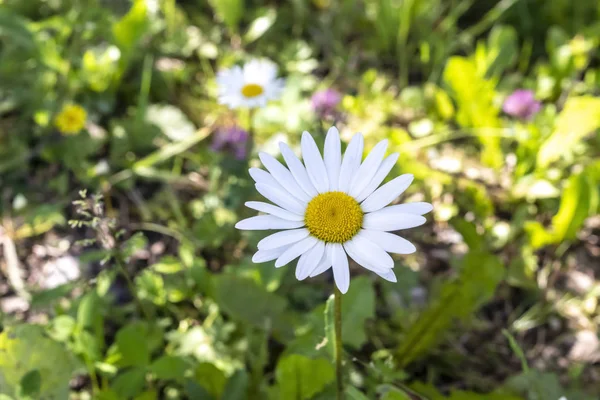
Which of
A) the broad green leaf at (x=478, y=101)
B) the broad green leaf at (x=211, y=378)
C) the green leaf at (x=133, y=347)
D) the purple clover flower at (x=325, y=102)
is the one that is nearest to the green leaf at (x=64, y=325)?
the green leaf at (x=133, y=347)

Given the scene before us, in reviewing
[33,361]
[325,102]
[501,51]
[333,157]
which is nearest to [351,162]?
[333,157]

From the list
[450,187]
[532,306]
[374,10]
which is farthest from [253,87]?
[532,306]

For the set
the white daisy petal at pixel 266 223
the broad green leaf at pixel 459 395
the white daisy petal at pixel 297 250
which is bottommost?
the broad green leaf at pixel 459 395

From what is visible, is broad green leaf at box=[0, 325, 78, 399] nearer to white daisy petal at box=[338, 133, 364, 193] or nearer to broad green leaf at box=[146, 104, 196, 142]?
white daisy petal at box=[338, 133, 364, 193]

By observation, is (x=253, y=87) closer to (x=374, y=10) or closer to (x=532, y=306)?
(x=374, y=10)

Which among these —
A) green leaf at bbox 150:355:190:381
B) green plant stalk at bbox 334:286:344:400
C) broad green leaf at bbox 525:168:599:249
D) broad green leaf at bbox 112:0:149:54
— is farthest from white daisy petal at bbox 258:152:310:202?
broad green leaf at bbox 112:0:149:54

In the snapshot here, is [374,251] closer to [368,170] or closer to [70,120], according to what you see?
[368,170]

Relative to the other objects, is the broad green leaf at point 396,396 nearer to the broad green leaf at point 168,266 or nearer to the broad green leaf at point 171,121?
the broad green leaf at point 168,266
